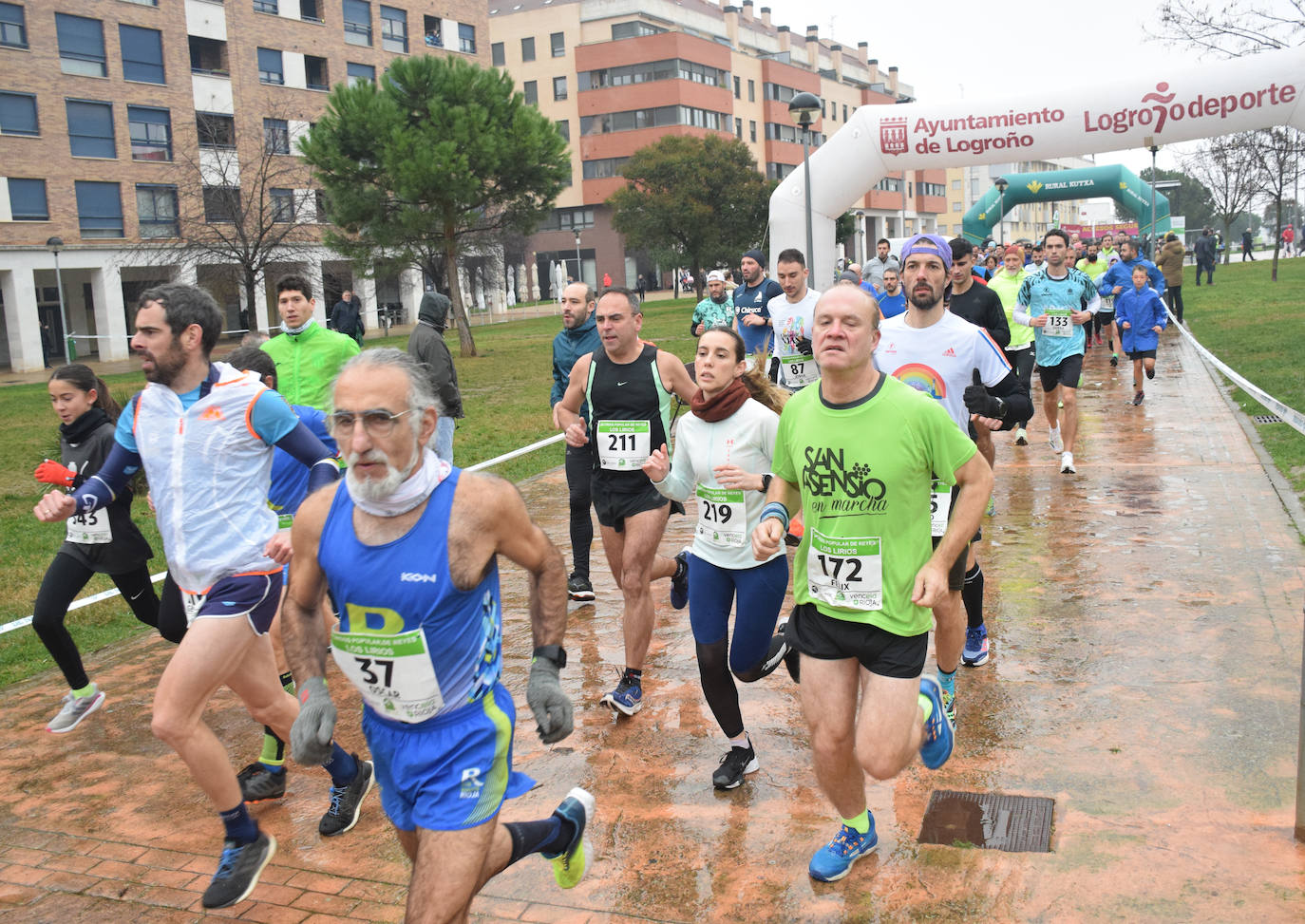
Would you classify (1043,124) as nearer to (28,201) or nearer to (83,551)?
(83,551)

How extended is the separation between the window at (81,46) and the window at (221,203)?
35.6 feet

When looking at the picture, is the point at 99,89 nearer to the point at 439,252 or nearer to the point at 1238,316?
the point at 439,252

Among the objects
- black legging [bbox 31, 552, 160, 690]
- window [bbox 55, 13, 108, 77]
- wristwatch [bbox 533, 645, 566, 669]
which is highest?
window [bbox 55, 13, 108, 77]

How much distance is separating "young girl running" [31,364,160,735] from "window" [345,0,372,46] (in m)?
54.4

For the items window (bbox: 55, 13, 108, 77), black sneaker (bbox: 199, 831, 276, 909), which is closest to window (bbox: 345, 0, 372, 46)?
window (bbox: 55, 13, 108, 77)

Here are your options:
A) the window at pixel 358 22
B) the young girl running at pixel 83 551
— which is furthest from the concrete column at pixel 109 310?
the young girl running at pixel 83 551

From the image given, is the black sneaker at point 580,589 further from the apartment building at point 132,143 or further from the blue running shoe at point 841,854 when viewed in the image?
the apartment building at point 132,143

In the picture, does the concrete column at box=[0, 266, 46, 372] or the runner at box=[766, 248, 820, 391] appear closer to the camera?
the runner at box=[766, 248, 820, 391]

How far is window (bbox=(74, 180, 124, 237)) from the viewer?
145 feet

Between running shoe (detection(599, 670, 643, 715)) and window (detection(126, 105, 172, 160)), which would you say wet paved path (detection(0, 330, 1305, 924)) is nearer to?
running shoe (detection(599, 670, 643, 715))

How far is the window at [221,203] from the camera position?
30547 millimetres

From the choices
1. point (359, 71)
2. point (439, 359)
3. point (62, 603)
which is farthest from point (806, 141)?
point (359, 71)

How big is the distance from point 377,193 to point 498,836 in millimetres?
35972

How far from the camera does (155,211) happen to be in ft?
152
